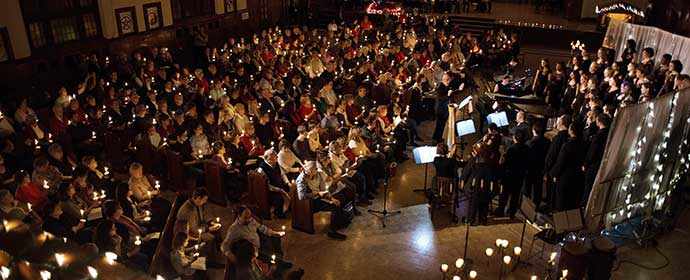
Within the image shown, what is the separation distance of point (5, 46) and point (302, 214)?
9156mm

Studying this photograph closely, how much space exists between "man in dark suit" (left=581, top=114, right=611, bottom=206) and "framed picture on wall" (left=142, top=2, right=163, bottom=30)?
45.4 ft

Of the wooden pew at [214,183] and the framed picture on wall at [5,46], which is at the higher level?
the framed picture on wall at [5,46]

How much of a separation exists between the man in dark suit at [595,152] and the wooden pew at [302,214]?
429cm

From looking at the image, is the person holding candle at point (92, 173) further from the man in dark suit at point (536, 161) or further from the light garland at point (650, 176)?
the light garland at point (650, 176)

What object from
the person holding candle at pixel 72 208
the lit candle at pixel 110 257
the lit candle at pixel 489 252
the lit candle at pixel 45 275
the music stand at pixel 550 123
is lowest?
the lit candle at pixel 489 252

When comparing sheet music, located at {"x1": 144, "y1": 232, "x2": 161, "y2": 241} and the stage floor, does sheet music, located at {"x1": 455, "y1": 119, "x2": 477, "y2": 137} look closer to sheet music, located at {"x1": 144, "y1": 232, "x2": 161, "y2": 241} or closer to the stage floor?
sheet music, located at {"x1": 144, "y1": 232, "x2": 161, "y2": 241}

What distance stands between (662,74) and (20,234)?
1144 centimetres

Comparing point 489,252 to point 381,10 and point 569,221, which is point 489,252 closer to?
point 569,221

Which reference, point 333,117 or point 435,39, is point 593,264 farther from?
point 435,39

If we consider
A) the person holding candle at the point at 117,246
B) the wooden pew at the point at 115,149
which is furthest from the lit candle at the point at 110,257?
the wooden pew at the point at 115,149

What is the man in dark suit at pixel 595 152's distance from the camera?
815 cm

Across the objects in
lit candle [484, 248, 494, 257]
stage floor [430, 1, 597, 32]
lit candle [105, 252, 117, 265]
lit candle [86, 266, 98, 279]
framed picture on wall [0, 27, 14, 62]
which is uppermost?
framed picture on wall [0, 27, 14, 62]

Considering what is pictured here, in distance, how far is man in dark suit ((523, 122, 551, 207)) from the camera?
8.78m

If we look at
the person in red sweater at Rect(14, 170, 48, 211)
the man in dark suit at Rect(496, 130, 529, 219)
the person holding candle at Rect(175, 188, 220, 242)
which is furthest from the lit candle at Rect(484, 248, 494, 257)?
the person in red sweater at Rect(14, 170, 48, 211)
